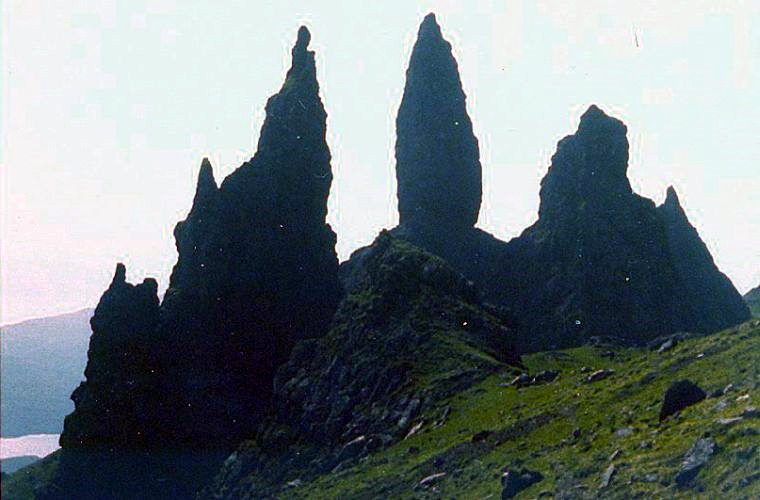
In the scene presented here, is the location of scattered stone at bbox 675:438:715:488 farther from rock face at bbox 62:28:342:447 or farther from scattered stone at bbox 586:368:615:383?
rock face at bbox 62:28:342:447

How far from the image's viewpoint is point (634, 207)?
185 m

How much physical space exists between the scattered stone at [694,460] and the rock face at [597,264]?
131361 mm

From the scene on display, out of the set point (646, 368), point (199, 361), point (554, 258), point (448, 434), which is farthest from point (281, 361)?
point (646, 368)

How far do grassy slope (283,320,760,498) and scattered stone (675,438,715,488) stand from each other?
43cm

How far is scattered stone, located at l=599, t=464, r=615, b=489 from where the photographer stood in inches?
1655

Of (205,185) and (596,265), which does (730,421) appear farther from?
(596,265)

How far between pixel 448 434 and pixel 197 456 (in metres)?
84.0

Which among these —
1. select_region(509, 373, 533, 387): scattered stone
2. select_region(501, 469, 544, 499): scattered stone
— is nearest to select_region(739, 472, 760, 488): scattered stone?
select_region(501, 469, 544, 499): scattered stone

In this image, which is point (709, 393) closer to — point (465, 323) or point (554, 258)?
point (465, 323)

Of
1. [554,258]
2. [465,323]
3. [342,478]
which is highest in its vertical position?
[554,258]

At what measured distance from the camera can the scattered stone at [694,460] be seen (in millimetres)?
37469

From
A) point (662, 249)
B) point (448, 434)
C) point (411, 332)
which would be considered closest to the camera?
point (448, 434)

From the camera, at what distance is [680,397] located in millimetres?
50406

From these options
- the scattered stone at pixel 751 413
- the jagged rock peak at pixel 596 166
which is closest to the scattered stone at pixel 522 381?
the scattered stone at pixel 751 413
